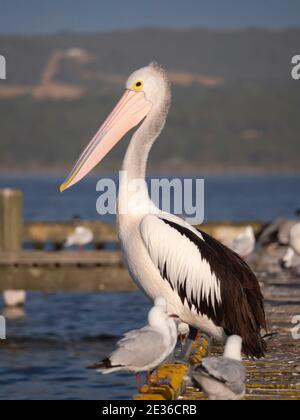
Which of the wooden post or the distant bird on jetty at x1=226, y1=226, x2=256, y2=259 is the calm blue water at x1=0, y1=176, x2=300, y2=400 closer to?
the wooden post

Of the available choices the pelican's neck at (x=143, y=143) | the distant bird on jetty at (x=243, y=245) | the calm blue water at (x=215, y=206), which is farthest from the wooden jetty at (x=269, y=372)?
the calm blue water at (x=215, y=206)

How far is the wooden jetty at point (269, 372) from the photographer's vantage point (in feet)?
23.1

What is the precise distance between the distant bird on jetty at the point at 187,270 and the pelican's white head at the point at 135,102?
53cm

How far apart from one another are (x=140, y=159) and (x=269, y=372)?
1.84 meters

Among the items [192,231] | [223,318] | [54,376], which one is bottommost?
[54,376]

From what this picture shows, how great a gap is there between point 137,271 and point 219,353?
3.34ft

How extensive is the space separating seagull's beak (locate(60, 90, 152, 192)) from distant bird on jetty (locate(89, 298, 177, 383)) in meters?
2.05

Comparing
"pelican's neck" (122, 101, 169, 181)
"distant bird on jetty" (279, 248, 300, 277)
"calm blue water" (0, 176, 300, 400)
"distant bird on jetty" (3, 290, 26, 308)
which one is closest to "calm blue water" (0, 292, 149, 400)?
"calm blue water" (0, 176, 300, 400)

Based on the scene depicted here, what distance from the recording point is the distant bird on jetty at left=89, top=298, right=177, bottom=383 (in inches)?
271

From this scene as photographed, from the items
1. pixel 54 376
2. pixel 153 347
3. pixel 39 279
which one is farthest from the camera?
pixel 39 279

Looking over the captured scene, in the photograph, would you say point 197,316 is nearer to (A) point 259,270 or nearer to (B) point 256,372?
(B) point 256,372

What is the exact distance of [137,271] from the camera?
8.32m

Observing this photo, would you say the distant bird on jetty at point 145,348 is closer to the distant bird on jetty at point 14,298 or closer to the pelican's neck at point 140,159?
the pelican's neck at point 140,159
